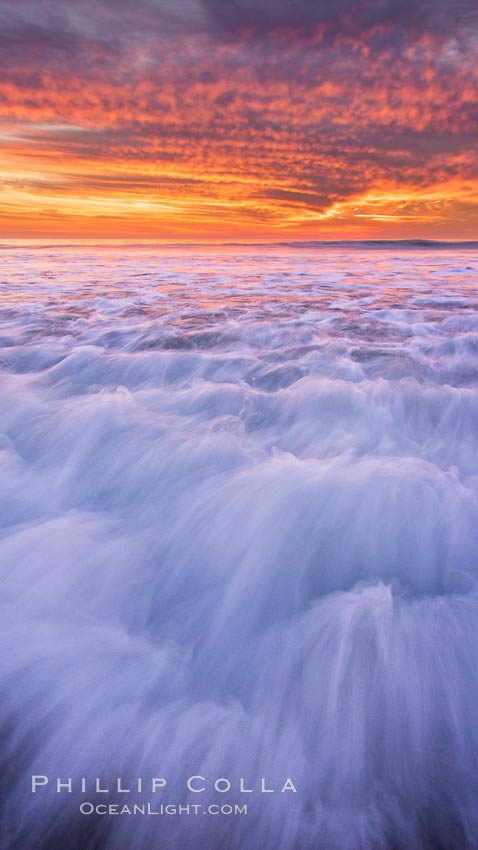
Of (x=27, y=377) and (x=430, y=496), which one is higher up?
(x=27, y=377)

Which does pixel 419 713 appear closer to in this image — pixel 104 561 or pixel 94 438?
pixel 104 561

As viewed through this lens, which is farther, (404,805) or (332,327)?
(332,327)

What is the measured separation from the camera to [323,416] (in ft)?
12.0

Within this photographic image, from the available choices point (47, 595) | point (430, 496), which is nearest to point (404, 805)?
point (430, 496)

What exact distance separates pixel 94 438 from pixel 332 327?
428cm

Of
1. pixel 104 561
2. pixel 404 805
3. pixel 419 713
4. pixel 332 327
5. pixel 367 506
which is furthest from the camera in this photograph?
pixel 332 327

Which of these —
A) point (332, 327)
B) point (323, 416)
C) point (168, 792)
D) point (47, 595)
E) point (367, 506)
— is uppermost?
point (332, 327)

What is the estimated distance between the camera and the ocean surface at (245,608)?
1.39 meters

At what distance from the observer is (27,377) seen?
4562 mm

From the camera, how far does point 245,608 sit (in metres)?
2.06

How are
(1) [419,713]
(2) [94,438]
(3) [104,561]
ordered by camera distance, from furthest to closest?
1. (2) [94,438]
2. (3) [104,561]
3. (1) [419,713]

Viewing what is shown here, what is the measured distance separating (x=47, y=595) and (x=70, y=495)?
2.96ft

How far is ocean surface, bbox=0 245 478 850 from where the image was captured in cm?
139

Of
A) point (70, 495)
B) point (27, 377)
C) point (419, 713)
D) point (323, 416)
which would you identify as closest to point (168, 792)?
point (419, 713)
